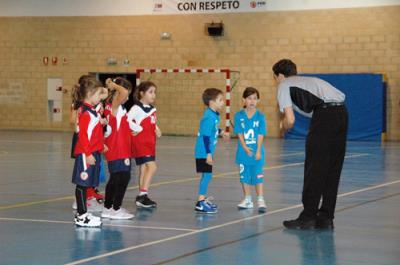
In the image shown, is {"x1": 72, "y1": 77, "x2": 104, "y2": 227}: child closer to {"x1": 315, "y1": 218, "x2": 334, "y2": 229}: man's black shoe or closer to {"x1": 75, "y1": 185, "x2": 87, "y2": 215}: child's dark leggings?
{"x1": 75, "y1": 185, "x2": 87, "y2": 215}: child's dark leggings

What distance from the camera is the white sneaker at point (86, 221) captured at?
9.53 m

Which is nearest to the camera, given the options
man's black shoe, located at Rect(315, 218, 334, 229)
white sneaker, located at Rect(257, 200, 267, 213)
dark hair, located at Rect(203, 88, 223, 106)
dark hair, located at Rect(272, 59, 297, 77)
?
man's black shoe, located at Rect(315, 218, 334, 229)

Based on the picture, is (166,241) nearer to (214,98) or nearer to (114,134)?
(114,134)

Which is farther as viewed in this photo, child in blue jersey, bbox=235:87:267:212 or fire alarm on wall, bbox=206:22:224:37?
fire alarm on wall, bbox=206:22:224:37

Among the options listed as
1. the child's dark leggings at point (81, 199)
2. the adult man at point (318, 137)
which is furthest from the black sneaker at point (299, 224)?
the child's dark leggings at point (81, 199)

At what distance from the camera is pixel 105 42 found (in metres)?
35.8

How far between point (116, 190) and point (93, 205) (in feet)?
3.33

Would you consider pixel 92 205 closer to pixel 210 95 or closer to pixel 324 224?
pixel 210 95

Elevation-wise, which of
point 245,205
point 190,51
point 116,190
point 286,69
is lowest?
point 245,205

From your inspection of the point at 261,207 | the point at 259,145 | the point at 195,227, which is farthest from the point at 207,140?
the point at 195,227

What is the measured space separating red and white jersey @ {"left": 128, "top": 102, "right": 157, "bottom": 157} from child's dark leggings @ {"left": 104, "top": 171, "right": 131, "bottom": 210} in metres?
1.30

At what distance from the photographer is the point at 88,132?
9625mm

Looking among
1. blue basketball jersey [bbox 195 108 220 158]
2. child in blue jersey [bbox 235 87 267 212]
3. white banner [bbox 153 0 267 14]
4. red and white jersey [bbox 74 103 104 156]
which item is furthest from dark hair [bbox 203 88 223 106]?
white banner [bbox 153 0 267 14]

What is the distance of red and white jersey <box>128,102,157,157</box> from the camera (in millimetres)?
11664
